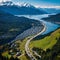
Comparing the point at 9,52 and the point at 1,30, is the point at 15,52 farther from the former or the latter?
the point at 1,30

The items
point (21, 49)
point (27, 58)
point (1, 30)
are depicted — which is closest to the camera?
point (27, 58)

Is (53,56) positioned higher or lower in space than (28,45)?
higher

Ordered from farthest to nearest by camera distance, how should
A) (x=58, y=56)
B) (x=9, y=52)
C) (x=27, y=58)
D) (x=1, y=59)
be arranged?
1. (x=9, y=52)
2. (x=27, y=58)
3. (x=58, y=56)
4. (x=1, y=59)

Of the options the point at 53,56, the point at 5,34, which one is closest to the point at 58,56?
the point at 53,56

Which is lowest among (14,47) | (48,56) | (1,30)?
(1,30)

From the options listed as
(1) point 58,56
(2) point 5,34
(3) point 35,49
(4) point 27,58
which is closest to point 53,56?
(1) point 58,56

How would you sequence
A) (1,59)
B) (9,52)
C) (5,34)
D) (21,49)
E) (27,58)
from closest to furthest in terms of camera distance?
(1,59)
(27,58)
(9,52)
(21,49)
(5,34)

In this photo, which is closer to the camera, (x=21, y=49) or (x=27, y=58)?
(x=27, y=58)

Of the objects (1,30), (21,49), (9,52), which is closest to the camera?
(9,52)

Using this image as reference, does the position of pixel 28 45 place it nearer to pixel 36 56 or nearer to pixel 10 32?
pixel 36 56
